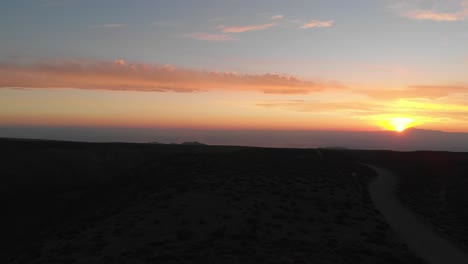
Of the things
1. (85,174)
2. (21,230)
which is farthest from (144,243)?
(85,174)

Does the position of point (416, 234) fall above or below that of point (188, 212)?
below

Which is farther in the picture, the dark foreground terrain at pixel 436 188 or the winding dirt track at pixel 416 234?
the dark foreground terrain at pixel 436 188

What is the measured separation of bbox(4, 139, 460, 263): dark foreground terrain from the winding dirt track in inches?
30.9

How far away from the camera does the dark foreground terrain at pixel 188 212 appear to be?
1850 cm

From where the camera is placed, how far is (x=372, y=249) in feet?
64.1

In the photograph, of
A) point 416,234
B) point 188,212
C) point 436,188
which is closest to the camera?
point 416,234

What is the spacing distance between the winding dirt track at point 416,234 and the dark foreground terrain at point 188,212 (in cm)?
78

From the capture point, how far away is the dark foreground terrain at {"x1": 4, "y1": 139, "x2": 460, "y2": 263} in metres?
18.5

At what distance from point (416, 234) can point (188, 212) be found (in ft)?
45.9

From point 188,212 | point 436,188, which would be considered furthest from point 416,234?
point 436,188

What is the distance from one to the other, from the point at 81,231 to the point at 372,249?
16.6 m

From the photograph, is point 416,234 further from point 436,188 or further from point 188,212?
point 436,188

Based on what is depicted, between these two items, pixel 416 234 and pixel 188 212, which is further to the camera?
pixel 188 212

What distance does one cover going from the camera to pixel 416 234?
72.9 ft
